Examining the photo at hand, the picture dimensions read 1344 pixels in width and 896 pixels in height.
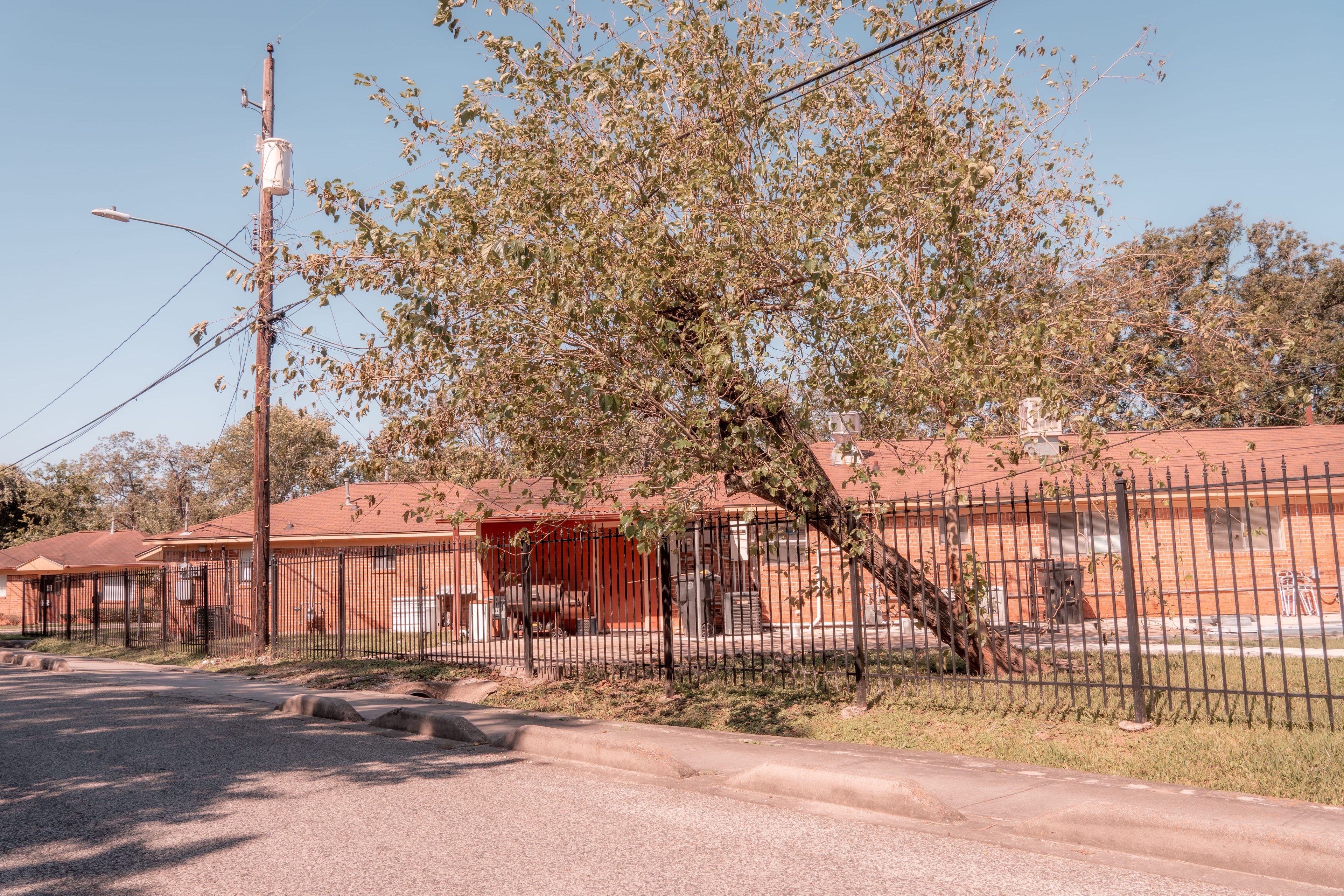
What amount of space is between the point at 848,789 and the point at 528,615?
7588 mm

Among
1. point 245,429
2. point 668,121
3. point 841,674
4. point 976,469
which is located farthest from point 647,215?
point 245,429

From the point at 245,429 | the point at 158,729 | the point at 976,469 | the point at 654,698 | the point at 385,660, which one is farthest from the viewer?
the point at 245,429

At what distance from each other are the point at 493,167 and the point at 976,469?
54.6 ft

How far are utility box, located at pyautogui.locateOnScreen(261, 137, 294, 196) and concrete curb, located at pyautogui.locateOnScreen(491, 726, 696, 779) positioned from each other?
39.3 ft

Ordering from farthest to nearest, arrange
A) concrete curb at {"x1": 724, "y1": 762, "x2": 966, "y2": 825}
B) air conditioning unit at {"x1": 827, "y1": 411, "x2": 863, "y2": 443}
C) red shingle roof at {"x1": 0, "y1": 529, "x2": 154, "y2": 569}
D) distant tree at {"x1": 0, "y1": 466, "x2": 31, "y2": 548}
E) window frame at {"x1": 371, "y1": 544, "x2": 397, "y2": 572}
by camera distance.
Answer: distant tree at {"x1": 0, "y1": 466, "x2": 31, "y2": 548}
red shingle roof at {"x1": 0, "y1": 529, "x2": 154, "y2": 569}
window frame at {"x1": 371, "y1": 544, "x2": 397, "y2": 572}
air conditioning unit at {"x1": 827, "y1": 411, "x2": 863, "y2": 443}
concrete curb at {"x1": 724, "y1": 762, "x2": 966, "y2": 825}

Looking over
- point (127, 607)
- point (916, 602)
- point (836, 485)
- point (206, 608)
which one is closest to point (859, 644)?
point (916, 602)

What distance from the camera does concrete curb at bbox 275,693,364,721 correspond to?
12.1 metres

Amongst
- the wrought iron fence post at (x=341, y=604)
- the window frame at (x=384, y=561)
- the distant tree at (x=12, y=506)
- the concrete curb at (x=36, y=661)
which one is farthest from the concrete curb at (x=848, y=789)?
the distant tree at (x=12, y=506)

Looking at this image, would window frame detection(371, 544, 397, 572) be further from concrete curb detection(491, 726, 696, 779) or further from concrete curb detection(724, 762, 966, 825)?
concrete curb detection(724, 762, 966, 825)

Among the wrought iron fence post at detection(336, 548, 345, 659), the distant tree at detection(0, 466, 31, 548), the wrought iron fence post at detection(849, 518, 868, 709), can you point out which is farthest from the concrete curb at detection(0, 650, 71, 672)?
the distant tree at detection(0, 466, 31, 548)

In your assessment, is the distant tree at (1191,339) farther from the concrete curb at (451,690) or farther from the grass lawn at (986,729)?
the concrete curb at (451,690)

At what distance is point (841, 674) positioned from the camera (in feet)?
43.5

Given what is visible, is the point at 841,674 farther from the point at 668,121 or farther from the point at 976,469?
the point at 976,469

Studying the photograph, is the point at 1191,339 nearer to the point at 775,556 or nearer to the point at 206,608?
the point at 775,556
